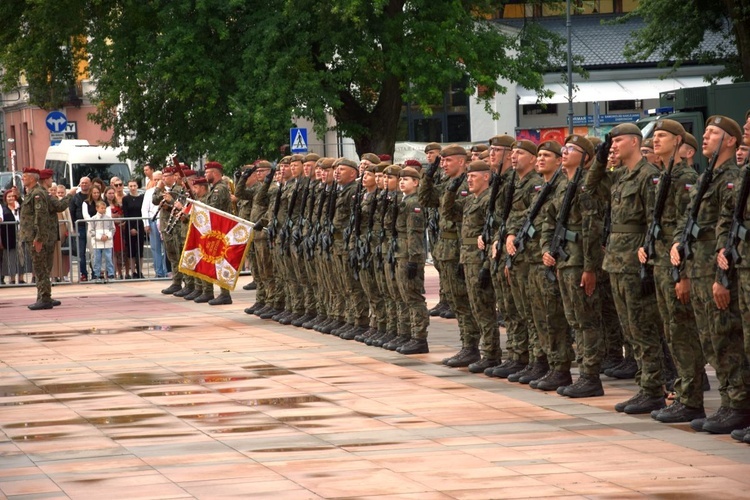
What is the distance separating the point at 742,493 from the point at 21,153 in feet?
209

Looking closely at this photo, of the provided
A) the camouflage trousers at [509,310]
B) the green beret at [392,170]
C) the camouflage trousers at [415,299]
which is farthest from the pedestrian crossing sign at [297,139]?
the camouflage trousers at [509,310]

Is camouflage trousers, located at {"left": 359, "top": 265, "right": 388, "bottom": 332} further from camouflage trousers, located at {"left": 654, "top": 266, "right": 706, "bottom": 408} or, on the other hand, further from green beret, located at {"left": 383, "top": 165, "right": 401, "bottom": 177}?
camouflage trousers, located at {"left": 654, "top": 266, "right": 706, "bottom": 408}

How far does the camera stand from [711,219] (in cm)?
1051

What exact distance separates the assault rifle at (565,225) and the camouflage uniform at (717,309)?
5.79ft

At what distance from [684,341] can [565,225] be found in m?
1.77

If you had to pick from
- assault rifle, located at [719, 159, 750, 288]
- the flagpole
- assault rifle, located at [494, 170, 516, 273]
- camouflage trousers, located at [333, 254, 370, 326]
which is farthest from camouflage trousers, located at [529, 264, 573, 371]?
the flagpole

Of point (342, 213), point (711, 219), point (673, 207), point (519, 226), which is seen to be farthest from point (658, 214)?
point (342, 213)

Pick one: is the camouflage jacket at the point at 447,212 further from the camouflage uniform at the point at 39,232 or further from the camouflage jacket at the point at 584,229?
the camouflage uniform at the point at 39,232

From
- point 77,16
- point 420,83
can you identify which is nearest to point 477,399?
point 420,83

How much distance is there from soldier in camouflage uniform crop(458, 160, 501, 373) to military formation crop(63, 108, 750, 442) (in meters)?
0.02

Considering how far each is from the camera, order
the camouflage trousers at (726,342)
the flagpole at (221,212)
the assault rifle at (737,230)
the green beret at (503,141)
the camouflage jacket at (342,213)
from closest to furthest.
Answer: the assault rifle at (737,230) → the camouflage trousers at (726,342) → the green beret at (503,141) → the camouflage jacket at (342,213) → the flagpole at (221,212)

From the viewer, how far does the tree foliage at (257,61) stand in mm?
31328

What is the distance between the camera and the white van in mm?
41625

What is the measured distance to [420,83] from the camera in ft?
105
